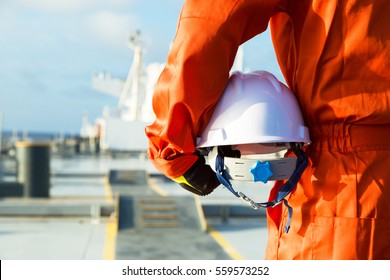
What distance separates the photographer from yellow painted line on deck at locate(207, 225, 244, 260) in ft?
18.6

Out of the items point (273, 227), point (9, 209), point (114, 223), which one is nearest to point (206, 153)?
point (273, 227)

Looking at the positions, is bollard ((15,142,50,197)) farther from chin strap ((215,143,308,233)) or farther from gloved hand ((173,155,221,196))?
chin strap ((215,143,308,233))

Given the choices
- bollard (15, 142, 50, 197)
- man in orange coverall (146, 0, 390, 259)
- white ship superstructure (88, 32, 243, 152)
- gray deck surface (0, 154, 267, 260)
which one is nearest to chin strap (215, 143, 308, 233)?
man in orange coverall (146, 0, 390, 259)

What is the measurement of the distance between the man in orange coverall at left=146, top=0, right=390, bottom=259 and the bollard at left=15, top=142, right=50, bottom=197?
8.26 m

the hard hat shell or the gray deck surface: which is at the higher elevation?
the hard hat shell

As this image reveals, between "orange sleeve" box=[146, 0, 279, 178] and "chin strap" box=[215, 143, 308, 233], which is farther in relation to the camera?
"chin strap" box=[215, 143, 308, 233]

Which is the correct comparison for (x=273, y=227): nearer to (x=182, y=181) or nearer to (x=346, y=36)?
(x=182, y=181)

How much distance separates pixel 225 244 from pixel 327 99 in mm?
4746

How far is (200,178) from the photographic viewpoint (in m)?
1.82

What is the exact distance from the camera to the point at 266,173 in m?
1.67

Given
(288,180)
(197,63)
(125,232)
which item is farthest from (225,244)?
(197,63)

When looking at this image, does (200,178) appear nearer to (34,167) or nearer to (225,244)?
(225,244)

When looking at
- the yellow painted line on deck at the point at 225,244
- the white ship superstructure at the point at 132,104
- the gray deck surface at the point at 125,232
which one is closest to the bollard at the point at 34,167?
the gray deck surface at the point at 125,232

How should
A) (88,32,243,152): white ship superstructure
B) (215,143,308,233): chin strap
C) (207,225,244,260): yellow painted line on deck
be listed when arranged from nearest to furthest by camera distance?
(215,143,308,233): chin strap → (207,225,244,260): yellow painted line on deck → (88,32,243,152): white ship superstructure
